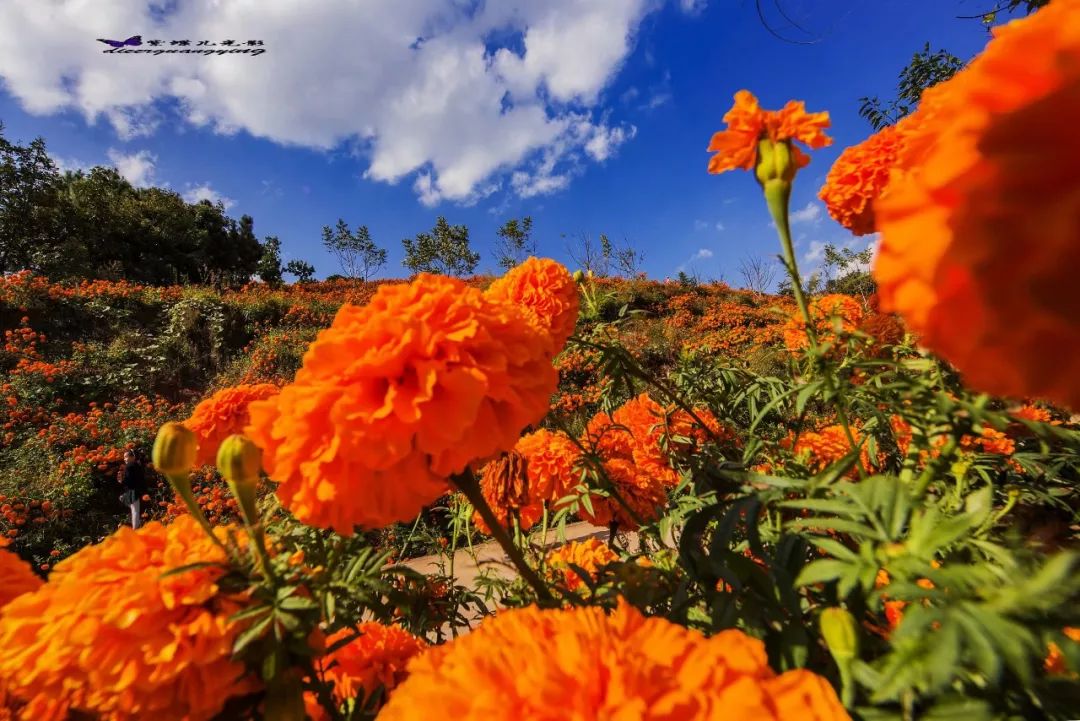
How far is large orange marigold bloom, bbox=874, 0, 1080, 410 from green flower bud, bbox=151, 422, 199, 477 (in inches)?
34.0

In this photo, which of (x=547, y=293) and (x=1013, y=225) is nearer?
(x=1013, y=225)

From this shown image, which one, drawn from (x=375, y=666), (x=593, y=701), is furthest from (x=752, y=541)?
(x=375, y=666)

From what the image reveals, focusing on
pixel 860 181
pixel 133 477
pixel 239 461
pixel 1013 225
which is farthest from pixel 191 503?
pixel 133 477

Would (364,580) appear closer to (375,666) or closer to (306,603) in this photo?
(306,603)

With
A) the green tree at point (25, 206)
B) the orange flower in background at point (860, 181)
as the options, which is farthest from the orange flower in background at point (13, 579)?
the green tree at point (25, 206)

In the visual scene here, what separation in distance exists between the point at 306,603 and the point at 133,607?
0.22 metres

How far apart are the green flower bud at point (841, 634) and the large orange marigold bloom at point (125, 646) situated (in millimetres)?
590

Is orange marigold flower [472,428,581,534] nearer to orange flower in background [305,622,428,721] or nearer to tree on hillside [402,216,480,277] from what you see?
orange flower in background [305,622,428,721]

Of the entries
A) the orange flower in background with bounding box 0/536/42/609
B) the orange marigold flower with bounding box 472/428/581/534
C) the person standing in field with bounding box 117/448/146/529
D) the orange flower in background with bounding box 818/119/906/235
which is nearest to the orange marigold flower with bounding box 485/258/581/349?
the orange marigold flower with bounding box 472/428/581/534

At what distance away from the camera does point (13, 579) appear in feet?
2.46

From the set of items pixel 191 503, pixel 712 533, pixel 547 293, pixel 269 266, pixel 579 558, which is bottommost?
pixel 579 558

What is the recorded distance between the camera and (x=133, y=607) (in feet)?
1.88

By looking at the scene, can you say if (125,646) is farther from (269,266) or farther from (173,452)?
(269,266)

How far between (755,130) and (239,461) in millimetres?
899
